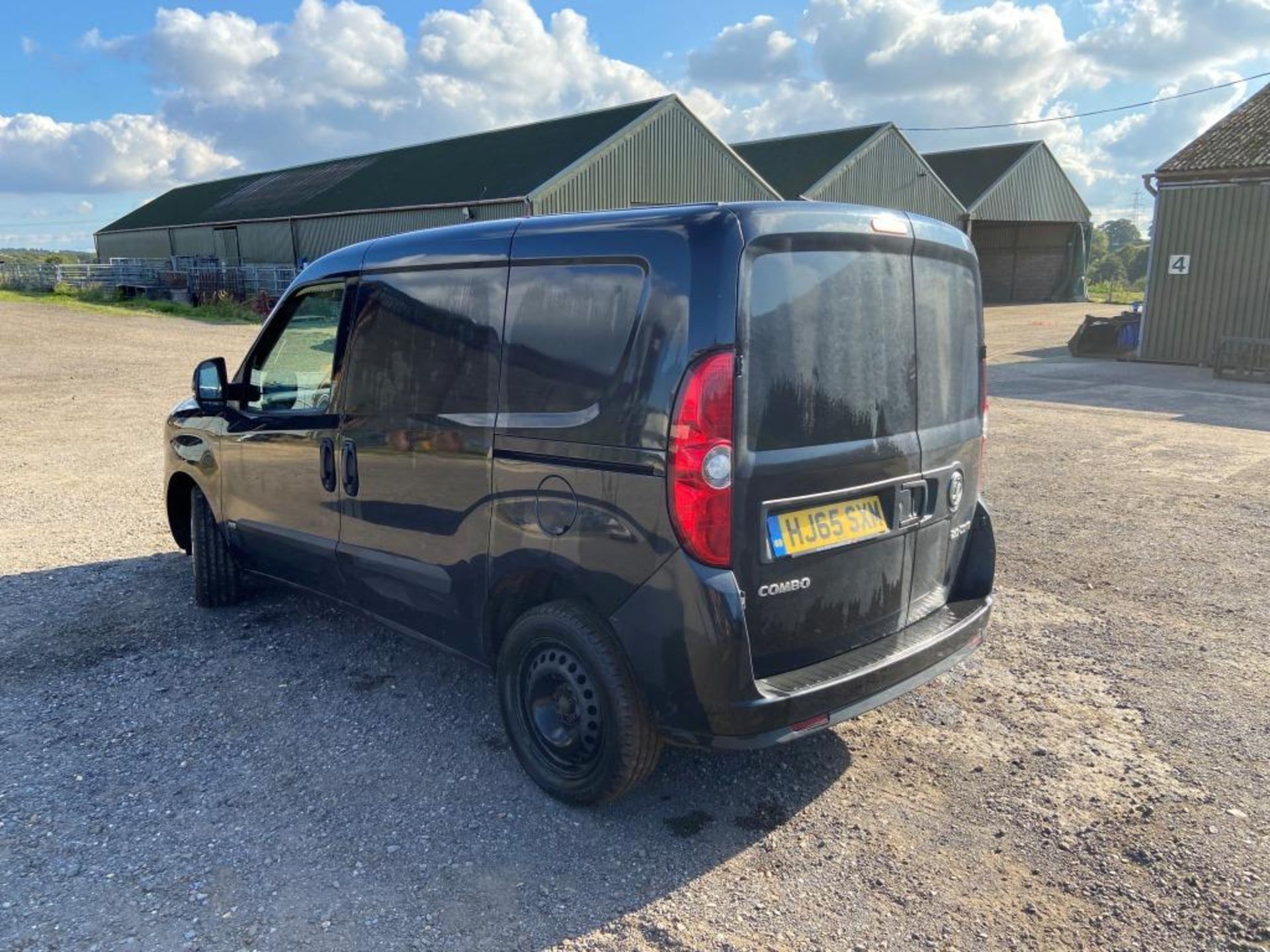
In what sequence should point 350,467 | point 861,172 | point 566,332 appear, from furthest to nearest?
point 861,172 → point 350,467 → point 566,332

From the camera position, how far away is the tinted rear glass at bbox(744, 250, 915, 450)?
2.76 meters

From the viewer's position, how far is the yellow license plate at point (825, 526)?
282 cm

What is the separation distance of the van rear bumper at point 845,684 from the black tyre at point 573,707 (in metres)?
0.18

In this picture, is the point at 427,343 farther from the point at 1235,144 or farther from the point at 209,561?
the point at 1235,144

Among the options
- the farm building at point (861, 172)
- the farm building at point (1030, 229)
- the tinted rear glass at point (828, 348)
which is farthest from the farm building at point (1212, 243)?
the farm building at point (1030, 229)

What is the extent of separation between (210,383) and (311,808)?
263 centimetres

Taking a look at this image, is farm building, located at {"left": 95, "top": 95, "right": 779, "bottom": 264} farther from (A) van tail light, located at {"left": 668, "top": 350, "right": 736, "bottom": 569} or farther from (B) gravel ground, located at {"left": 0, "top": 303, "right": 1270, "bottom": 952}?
(A) van tail light, located at {"left": 668, "top": 350, "right": 736, "bottom": 569}

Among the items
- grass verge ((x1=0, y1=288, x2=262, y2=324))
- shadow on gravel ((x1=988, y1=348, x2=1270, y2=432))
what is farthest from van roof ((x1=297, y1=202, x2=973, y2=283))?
grass verge ((x1=0, y1=288, x2=262, y2=324))

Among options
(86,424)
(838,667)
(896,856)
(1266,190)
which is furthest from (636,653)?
(1266,190)

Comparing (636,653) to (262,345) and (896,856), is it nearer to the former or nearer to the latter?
(896,856)

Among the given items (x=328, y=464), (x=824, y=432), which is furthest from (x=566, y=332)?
(x=328, y=464)

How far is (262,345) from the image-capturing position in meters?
4.57

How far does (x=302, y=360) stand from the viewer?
4.33 meters

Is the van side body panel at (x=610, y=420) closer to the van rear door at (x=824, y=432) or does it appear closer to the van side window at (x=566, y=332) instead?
the van side window at (x=566, y=332)
